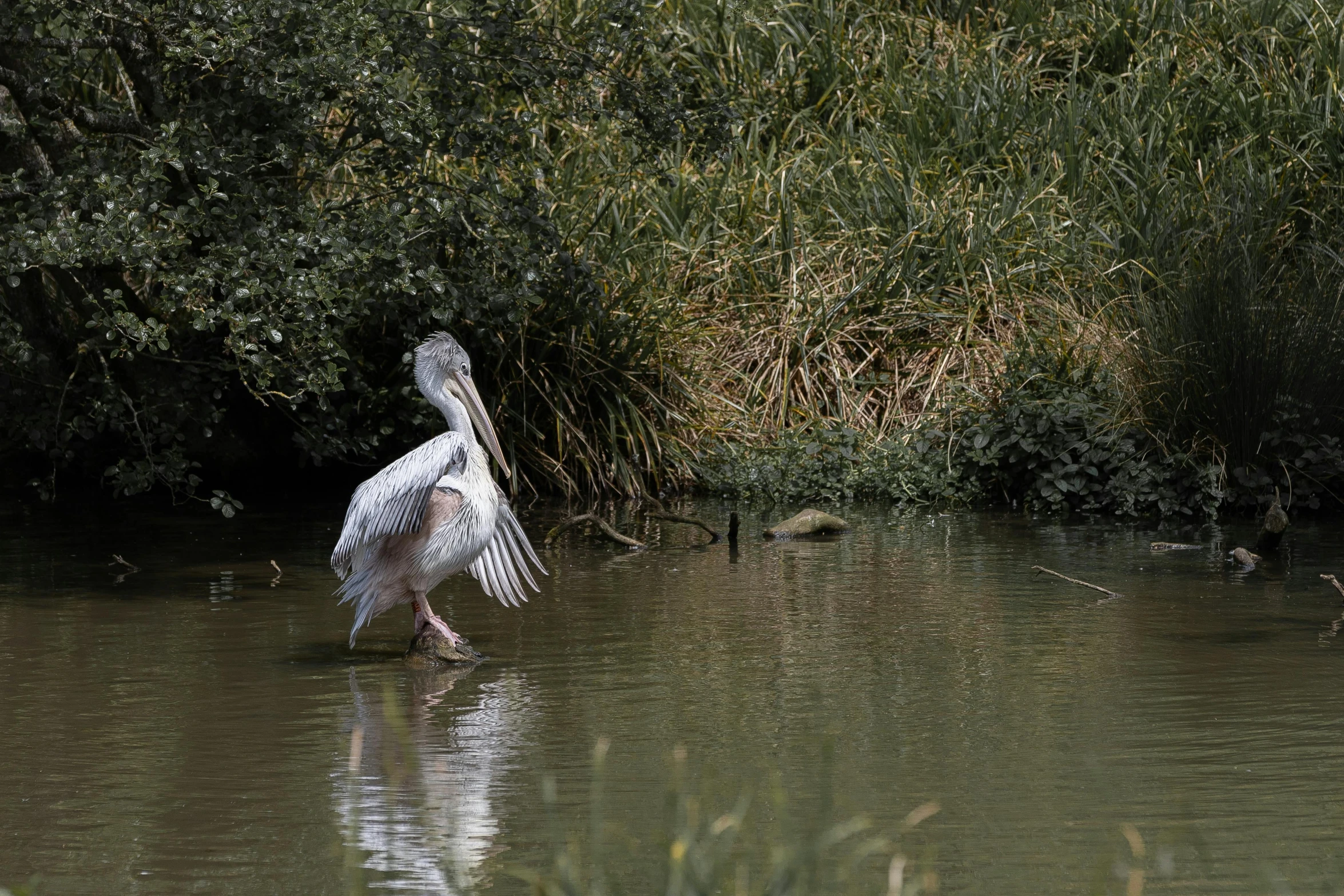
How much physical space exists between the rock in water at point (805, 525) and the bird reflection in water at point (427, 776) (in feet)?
12.2

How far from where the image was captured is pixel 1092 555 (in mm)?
9008

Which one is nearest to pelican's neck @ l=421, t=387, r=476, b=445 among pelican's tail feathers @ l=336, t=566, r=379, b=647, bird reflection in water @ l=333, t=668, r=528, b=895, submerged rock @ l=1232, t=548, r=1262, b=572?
pelican's tail feathers @ l=336, t=566, r=379, b=647

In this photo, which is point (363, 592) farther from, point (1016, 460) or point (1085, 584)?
point (1016, 460)

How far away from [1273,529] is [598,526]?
3717 millimetres

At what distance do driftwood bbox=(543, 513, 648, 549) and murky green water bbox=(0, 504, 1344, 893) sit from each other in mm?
196

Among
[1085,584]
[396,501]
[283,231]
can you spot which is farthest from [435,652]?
[1085,584]

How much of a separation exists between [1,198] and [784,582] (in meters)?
4.38

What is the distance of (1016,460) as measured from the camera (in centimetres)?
1081

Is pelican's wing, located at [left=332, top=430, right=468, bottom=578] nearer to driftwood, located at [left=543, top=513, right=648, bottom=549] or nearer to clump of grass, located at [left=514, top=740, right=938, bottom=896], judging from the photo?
clump of grass, located at [left=514, top=740, right=938, bottom=896]

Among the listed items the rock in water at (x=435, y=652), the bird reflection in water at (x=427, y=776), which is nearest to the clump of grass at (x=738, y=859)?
the bird reflection in water at (x=427, y=776)

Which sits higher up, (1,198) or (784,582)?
(1,198)

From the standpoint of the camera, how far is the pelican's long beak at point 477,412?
7.70 meters

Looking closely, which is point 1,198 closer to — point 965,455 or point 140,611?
point 140,611

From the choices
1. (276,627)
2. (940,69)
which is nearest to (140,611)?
(276,627)
